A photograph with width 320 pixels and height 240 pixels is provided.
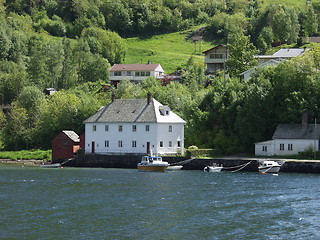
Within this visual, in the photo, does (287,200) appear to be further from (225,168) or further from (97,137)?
(97,137)

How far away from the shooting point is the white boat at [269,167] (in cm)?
7588

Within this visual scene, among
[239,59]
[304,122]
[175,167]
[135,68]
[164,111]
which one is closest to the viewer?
[175,167]

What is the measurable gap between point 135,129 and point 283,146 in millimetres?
19833

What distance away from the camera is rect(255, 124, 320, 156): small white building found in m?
84.1

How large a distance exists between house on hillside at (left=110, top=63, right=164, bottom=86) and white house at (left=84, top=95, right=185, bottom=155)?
53589 mm

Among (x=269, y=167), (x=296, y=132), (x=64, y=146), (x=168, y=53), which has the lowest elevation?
(x=269, y=167)

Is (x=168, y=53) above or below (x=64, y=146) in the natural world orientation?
above

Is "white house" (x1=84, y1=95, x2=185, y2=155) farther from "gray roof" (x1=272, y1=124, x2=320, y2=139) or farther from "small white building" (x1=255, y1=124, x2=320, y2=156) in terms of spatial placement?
"gray roof" (x1=272, y1=124, x2=320, y2=139)

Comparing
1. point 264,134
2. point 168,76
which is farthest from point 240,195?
point 168,76

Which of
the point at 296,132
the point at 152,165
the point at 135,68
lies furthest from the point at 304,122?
the point at 135,68

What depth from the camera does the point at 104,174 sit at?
7694 cm

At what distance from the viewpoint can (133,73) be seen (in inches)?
5896

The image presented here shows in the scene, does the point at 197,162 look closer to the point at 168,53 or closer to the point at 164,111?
the point at 164,111

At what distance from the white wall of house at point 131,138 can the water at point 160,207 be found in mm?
16627
